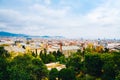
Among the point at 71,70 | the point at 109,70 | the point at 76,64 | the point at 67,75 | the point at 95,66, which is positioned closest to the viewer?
the point at 109,70

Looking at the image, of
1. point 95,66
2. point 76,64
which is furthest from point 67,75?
point 76,64

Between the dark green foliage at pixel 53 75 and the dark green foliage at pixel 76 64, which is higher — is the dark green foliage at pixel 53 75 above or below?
below

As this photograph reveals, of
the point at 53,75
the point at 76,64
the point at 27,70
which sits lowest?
the point at 53,75

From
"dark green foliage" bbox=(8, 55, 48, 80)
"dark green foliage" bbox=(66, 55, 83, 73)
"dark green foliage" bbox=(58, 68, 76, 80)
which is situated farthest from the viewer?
"dark green foliage" bbox=(66, 55, 83, 73)

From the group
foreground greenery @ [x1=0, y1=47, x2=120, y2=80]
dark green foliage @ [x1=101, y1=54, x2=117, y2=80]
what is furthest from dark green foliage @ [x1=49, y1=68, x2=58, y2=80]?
dark green foliage @ [x1=101, y1=54, x2=117, y2=80]

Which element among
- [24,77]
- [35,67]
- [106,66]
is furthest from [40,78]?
[106,66]

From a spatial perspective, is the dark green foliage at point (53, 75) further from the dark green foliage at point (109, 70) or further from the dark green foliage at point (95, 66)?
the dark green foliage at point (109, 70)

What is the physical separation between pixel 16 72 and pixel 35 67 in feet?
20.6

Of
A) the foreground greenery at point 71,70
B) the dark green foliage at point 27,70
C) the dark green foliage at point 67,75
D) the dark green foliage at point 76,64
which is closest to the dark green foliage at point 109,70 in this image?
the foreground greenery at point 71,70

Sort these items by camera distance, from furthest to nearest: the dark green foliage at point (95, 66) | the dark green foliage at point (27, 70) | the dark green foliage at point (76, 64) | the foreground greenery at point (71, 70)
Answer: the dark green foliage at point (76, 64) < the dark green foliage at point (95, 66) < the dark green foliage at point (27, 70) < the foreground greenery at point (71, 70)

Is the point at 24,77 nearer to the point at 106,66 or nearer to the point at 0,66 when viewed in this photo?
the point at 0,66

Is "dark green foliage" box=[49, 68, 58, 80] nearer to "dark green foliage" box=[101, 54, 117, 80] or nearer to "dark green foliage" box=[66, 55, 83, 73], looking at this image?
"dark green foliage" box=[66, 55, 83, 73]

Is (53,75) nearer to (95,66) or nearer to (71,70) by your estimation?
(71,70)

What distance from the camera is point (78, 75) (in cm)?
4753
